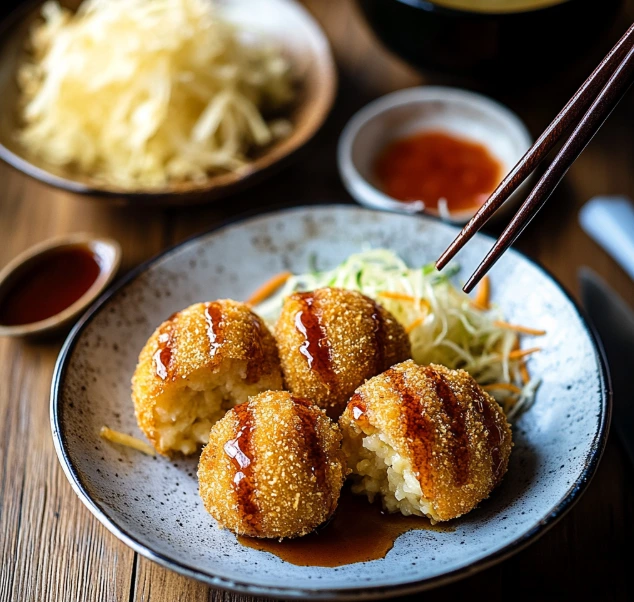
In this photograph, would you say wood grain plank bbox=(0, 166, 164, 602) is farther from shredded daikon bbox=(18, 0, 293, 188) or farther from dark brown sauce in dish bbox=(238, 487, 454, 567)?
dark brown sauce in dish bbox=(238, 487, 454, 567)

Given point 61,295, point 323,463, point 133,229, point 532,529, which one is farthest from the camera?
point 133,229

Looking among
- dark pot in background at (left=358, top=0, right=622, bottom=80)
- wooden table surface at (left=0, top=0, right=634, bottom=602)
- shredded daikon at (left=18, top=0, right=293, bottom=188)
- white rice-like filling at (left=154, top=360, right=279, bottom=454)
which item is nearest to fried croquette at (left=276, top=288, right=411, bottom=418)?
white rice-like filling at (left=154, top=360, right=279, bottom=454)

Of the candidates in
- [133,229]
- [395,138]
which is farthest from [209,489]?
[395,138]

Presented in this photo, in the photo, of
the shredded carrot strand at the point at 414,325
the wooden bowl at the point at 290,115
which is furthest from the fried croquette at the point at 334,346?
the wooden bowl at the point at 290,115

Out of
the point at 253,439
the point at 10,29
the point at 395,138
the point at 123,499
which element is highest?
the point at 10,29

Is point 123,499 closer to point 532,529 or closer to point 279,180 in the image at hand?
point 532,529

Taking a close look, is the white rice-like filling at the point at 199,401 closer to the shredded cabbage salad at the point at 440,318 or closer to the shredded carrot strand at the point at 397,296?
the shredded cabbage salad at the point at 440,318

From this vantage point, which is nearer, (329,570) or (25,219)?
(329,570)
